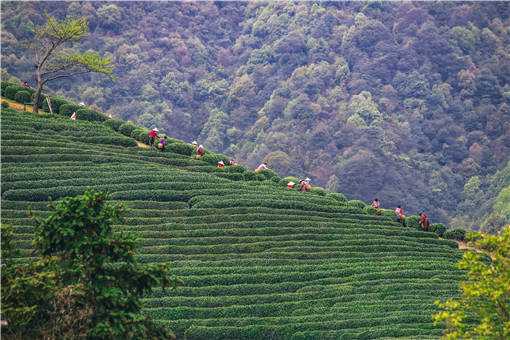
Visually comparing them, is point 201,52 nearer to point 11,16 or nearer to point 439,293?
point 11,16

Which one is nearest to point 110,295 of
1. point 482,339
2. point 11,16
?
point 482,339

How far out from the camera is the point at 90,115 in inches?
2389

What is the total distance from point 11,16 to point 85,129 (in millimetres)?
58721

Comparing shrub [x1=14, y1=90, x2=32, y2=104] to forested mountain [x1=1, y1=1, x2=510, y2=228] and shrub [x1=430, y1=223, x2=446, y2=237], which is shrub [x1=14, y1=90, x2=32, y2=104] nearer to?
shrub [x1=430, y1=223, x2=446, y2=237]

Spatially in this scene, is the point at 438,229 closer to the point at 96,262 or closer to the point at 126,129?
the point at 126,129

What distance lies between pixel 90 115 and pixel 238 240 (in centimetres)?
1779

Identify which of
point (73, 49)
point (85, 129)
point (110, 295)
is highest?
point (110, 295)

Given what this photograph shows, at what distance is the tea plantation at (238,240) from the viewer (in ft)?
127

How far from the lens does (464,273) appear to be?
151 ft

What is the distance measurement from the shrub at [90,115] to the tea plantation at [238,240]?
2.35 m

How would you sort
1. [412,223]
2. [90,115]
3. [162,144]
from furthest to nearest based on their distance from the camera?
[90,115], [162,144], [412,223]

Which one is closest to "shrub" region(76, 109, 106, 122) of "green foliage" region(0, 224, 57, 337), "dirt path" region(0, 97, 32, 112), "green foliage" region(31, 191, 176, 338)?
"dirt path" region(0, 97, 32, 112)

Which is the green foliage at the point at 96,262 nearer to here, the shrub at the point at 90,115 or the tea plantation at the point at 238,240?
the tea plantation at the point at 238,240

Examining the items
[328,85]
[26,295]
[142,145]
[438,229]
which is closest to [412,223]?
[438,229]
